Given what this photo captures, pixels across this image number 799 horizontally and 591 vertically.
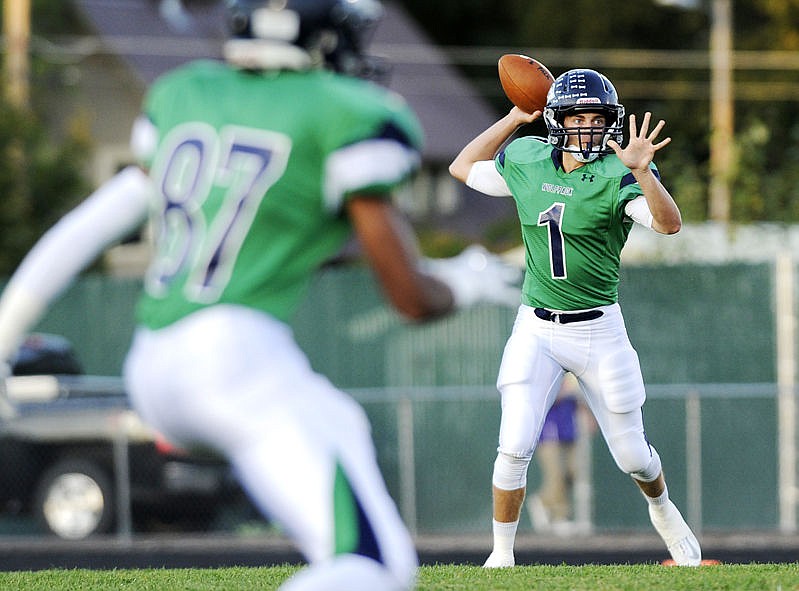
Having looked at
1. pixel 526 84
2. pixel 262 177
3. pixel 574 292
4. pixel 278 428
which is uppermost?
pixel 526 84

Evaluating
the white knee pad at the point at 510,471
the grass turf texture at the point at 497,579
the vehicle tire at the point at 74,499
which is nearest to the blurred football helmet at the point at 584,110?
the white knee pad at the point at 510,471

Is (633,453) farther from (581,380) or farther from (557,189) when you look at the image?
(557,189)

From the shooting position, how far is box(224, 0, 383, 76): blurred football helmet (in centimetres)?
399

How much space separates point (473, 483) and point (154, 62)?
13978 mm

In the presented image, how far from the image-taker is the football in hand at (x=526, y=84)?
23.9 ft

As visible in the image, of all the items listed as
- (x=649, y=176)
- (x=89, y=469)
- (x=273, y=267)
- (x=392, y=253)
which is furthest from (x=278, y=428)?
(x=89, y=469)

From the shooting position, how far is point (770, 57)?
1176 inches

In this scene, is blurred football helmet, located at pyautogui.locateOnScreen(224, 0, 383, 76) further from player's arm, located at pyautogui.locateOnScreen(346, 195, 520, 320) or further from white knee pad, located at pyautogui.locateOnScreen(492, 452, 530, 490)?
white knee pad, located at pyautogui.locateOnScreen(492, 452, 530, 490)

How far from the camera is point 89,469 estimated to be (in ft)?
41.5

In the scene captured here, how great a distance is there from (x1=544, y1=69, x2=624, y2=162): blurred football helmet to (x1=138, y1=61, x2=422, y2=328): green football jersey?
9.90 feet

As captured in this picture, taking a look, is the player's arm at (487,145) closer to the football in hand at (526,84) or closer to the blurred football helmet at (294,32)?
the football in hand at (526,84)

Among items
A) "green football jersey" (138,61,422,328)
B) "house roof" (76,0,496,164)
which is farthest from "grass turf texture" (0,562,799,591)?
"house roof" (76,0,496,164)

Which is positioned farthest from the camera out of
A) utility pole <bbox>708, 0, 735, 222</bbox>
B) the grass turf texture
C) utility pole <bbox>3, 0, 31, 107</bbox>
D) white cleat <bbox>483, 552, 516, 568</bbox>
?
utility pole <bbox>3, 0, 31, 107</bbox>

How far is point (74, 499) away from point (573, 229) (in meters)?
7.21
